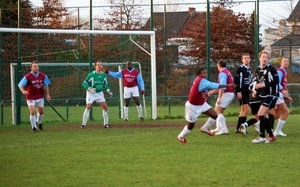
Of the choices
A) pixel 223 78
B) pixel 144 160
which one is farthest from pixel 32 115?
pixel 144 160

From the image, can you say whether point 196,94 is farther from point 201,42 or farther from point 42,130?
point 201,42

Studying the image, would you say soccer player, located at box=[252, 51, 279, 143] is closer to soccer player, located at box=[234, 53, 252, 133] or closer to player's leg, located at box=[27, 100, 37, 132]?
soccer player, located at box=[234, 53, 252, 133]

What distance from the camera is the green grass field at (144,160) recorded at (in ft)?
33.9

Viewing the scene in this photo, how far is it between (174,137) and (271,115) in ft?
8.12

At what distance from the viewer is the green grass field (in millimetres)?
10320

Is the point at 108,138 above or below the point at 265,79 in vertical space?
below

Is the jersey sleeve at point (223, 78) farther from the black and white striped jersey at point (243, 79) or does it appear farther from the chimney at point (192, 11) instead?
the chimney at point (192, 11)

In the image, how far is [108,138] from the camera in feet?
55.8

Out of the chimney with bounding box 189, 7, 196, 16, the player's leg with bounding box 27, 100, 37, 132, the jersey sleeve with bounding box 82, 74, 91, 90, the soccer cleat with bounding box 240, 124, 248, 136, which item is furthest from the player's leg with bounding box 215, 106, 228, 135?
the chimney with bounding box 189, 7, 196, 16

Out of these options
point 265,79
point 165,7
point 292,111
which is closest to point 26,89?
point 265,79

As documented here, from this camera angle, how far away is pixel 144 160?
41.3 feet

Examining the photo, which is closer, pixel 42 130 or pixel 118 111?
pixel 42 130

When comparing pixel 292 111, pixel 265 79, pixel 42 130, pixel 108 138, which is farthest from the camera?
pixel 292 111

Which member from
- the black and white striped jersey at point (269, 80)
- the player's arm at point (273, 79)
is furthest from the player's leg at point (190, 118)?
the player's arm at point (273, 79)
